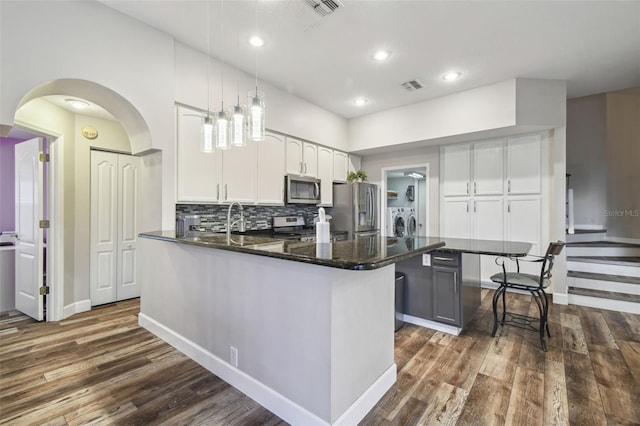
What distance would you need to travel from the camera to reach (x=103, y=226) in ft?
12.5

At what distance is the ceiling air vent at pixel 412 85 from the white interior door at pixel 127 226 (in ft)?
12.8

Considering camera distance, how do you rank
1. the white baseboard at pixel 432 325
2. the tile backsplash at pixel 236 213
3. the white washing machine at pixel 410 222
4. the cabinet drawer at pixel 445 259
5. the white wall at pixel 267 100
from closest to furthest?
the cabinet drawer at pixel 445 259 → the white baseboard at pixel 432 325 → the white wall at pixel 267 100 → the tile backsplash at pixel 236 213 → the white washing machine at pixel 410 222

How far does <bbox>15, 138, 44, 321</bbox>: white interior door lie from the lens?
3234 mm

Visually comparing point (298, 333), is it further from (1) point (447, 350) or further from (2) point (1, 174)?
(2) point (1, 174)

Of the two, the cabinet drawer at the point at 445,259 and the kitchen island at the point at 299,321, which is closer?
the kitchen island at the point at 299,321

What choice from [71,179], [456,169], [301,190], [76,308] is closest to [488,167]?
[456,169]

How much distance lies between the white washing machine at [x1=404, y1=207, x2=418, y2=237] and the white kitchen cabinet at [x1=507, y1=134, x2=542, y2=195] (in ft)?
7.62

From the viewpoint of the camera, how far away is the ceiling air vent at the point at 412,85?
3.79 meters

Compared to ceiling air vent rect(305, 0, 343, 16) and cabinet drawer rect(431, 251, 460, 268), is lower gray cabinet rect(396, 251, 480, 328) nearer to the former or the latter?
cabinet drawer rect(431, 251, 460, 268)

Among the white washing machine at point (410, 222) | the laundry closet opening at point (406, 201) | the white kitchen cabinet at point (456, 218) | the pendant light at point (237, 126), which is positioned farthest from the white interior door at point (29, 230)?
the white washing machine at point (410, 222)

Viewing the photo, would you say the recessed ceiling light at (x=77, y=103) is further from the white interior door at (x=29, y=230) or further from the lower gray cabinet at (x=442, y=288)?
the lower gray cabinet at (x=442, y=288)

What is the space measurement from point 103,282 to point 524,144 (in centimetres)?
608

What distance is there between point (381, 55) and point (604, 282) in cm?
407

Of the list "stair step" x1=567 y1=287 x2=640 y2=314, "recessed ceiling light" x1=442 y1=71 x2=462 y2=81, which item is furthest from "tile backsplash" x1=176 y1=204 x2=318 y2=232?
"stair step" x1=567 y1=287 x2=640 y2=314
